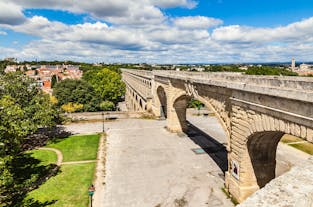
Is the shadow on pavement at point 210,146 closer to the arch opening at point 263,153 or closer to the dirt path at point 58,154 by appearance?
the arch opening at point 263,153

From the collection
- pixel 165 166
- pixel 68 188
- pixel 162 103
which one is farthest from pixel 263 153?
pixel 162 103

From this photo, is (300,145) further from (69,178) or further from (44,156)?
(44,156)

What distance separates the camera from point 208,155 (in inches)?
846

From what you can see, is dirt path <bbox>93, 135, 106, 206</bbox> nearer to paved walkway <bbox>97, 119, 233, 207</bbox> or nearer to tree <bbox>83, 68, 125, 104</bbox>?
paved walkway <bbox>97, 119, 233, 207</bbox>

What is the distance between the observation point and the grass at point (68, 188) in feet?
47.9

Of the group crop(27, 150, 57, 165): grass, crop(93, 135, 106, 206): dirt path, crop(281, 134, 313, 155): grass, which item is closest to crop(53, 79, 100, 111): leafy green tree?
crop(93, 135, 106, 206): dirt path

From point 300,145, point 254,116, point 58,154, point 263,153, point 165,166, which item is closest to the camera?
point 254,116

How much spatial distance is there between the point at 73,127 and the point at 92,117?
17.9ft

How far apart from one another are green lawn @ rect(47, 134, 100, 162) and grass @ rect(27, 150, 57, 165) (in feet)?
3.25

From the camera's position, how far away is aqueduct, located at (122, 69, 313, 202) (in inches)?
377

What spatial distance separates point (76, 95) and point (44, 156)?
25.0m

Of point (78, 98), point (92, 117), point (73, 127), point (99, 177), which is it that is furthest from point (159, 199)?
point (78, 98)

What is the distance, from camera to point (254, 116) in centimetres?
1216

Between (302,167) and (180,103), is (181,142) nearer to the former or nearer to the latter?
(180,103)
